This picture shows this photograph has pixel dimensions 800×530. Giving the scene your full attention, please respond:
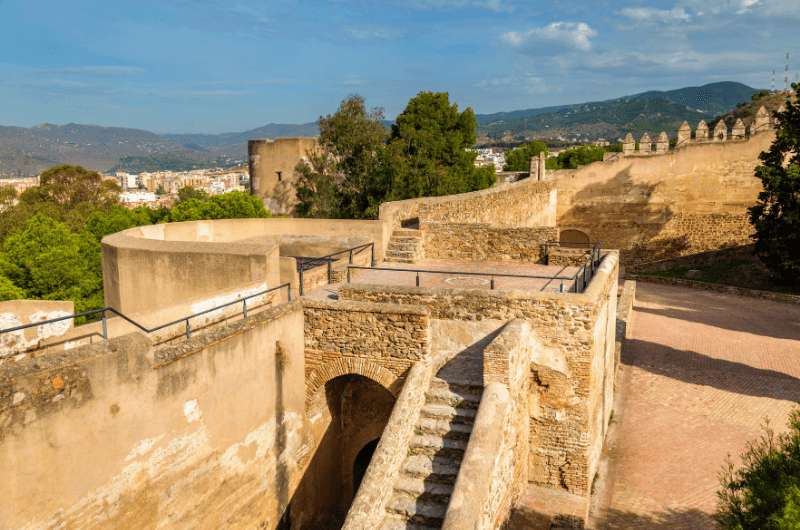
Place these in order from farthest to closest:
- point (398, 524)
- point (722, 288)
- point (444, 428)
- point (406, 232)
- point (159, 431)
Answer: point (722, 288) → point (406, 232) → point (444, 428) → point (398, 524) → point (159, 431)

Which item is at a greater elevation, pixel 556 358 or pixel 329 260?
pixel 329 260

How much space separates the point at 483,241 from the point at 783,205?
1486 centimetres

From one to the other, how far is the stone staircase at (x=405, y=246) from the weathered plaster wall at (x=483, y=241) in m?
0.28

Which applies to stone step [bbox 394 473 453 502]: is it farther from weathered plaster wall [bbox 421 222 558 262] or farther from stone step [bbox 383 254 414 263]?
weathered plaster wall [bbox 421 222 558 262]

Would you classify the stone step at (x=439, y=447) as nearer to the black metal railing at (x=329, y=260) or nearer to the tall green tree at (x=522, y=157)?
the black metal railing at (x=329, y=260)

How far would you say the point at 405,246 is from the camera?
50.4ft

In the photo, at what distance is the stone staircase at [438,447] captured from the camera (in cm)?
778

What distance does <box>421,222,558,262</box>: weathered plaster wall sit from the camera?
48.7 feet

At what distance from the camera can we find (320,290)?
12.2 meters

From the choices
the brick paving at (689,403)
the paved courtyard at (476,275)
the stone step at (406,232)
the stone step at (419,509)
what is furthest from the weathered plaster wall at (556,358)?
the stone step at (406,232)

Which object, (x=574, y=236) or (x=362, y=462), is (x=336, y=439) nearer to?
(x=362, y=462)

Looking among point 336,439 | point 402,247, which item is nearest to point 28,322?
point 336,439

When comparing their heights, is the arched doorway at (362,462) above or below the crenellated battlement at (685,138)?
below

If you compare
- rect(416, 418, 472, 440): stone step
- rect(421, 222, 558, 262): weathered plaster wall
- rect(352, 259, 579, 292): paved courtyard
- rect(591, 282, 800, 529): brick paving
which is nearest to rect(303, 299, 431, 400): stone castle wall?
rect(416, 418, 472, 440): stone step
